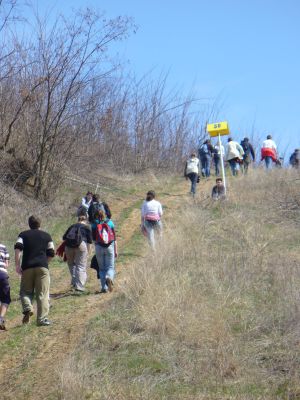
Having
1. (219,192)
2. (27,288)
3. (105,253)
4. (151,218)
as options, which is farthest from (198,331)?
(219,192)

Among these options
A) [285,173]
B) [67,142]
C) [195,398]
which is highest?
[67,142]

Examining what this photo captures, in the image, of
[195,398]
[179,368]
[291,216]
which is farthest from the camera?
[291,216]

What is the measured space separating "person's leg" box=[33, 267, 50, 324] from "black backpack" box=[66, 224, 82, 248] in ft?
8.14

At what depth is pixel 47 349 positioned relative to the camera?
32.9ft

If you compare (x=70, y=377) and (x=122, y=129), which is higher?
(x=122, y=129)

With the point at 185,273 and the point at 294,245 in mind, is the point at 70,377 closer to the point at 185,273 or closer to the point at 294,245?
the point at 185,273

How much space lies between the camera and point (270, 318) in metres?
10.2

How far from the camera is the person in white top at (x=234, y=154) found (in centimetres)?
2608

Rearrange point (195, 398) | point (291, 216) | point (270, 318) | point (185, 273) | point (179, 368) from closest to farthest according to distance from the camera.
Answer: point (195, 398) < point (179, 368) < point (270, 318) < point (185, 273) < point (291, 216)

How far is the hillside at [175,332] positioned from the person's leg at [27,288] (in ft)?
1.06

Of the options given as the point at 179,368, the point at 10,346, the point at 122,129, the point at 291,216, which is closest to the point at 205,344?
the point at 179,368

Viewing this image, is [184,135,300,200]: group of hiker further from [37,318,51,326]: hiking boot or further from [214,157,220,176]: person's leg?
[37,318,51,326]: hiking boot

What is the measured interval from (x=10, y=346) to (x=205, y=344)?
286 centimetres

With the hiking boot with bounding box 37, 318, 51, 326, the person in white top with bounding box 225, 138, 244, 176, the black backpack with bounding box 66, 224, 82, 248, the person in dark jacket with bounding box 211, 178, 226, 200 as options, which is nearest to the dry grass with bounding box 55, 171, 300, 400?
the hiking boot with bounding box 37, 318, 51, 326
